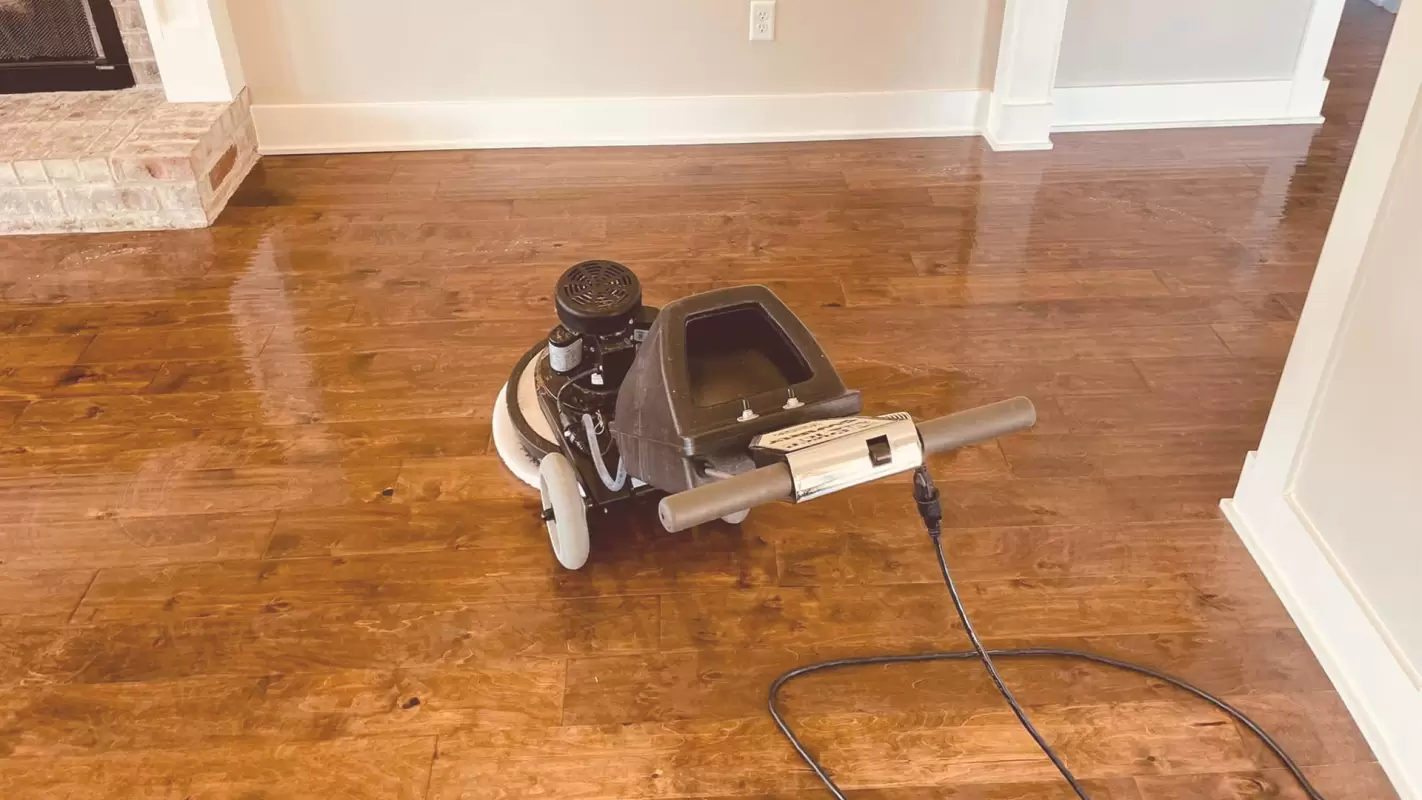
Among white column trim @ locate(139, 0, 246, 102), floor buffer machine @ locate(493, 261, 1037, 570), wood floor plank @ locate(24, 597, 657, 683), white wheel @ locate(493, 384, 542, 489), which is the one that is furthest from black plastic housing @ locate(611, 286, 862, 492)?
white column trim @ locate(139, 0, 246, 102)

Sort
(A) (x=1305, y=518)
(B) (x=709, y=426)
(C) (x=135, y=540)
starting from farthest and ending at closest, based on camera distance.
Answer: (C) (x=135, y=540), (A) (x=1305, y=518), (B) (x=709, y=426)

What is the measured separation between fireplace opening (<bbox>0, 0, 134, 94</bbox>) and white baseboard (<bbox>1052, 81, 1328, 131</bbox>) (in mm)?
2624

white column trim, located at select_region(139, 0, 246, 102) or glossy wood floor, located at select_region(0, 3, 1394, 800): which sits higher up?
white column trim, located at select_region(139, 0, 246, 102)

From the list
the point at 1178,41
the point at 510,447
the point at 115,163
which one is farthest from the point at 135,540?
the point at 1178,41

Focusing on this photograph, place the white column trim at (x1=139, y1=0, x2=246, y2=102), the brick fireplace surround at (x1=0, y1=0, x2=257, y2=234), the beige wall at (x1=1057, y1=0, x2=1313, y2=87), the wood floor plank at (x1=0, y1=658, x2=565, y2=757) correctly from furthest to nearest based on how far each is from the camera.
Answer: the beige wall at (x1=1057, y1=0, x2=1313, y2=87)
the white column trim at (x1=139, y1=0, x2=246, y2=102)
the brick fireplace surround at (x1=0, y1=0, x2=257, y2=234)
the wood floor plank at (x1=0, y1=658, x2=565, y2=757)

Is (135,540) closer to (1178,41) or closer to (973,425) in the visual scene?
(973,425)

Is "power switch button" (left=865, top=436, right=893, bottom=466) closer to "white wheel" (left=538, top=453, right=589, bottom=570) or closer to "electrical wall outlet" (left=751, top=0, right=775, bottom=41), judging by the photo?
"white wheel" (left=538, top=453, right=589, bottom=570)

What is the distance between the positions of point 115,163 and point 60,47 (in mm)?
563

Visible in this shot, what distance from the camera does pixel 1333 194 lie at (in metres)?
2.77

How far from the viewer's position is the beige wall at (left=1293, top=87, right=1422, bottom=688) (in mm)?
1325

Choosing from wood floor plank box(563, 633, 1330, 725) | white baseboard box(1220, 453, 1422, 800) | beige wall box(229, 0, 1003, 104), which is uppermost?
beige wall box(229, 0, 1003, 104)

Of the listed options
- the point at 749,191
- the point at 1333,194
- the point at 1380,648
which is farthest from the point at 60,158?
the point at 1333,194

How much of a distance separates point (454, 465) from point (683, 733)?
0.70 metres

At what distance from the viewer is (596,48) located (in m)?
2.96
